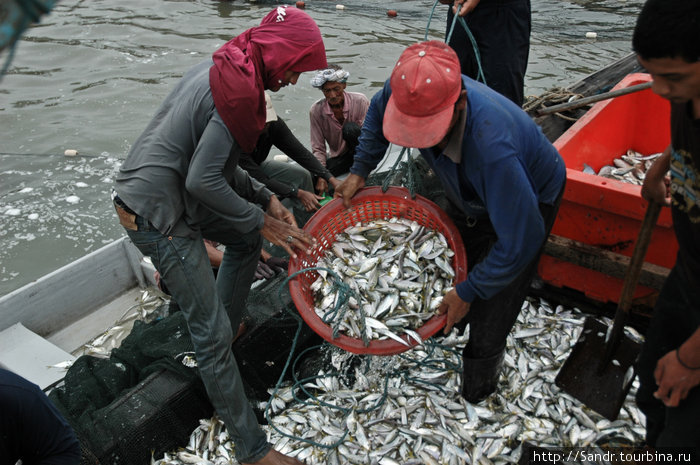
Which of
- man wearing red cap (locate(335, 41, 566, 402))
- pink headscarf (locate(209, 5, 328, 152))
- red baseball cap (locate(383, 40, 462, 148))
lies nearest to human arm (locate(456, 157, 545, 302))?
man wearing red cap (locate(335, 41, 566, 402))

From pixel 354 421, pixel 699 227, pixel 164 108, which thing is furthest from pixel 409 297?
pixel 164 108

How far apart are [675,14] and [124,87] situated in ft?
37.6

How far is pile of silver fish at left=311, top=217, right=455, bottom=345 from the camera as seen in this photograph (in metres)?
2.69

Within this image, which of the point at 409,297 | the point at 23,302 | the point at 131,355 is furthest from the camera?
the point at 23,302

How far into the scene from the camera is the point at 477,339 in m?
2.91

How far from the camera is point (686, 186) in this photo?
1.83 meters

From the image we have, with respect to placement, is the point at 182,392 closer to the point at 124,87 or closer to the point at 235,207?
the point at 235,207

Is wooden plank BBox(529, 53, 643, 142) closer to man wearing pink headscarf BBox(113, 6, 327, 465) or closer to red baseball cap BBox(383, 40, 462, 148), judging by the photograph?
red baseball cap BBox(383, 40, 462, 148)

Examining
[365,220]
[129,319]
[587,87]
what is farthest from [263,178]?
[587,87]

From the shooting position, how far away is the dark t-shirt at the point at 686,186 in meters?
1.71

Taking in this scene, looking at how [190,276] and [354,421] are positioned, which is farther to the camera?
[354,421]

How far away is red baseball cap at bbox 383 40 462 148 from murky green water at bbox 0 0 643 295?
572cm

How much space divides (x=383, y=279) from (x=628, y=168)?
2.94 metres

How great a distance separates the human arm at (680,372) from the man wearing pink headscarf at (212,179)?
1791 millimetres
